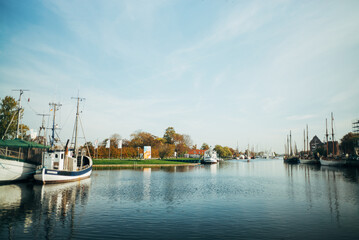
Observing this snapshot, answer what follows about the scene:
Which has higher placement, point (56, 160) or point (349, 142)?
point (349, 142)

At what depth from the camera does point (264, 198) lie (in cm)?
2886

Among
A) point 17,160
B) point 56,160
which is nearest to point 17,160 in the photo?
point 17,160

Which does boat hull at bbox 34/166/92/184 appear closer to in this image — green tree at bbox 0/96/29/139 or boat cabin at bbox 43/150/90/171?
boat cabin at bbox 43/150/90/171

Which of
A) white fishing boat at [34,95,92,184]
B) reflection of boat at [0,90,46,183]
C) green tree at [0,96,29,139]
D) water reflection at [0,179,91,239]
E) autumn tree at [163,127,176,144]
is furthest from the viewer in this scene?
autumn tree at [163,127,176,144]

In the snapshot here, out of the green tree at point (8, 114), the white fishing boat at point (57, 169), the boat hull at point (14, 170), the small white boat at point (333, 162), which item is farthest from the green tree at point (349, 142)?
the green tree at point (8, 114)

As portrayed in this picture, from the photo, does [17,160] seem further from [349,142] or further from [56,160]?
[349,142]

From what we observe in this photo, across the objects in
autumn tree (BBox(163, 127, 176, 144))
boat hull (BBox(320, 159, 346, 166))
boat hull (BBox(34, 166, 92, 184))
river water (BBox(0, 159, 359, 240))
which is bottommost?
boat hull (BBox(320, 159, 346, 166))

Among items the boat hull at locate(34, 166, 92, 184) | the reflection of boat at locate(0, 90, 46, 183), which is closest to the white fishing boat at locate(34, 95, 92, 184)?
the boat hull at locate(34, 166, 92, 184)

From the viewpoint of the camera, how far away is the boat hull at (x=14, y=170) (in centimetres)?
3747

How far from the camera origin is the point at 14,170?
39.3m

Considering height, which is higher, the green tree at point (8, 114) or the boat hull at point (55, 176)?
the green tree at point (8, 114)

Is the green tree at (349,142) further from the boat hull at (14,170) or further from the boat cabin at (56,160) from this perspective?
the boat hull at (14,170)

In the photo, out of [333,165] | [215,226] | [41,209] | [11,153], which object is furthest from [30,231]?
[333,165]

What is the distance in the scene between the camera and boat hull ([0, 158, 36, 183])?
37.5 metres
